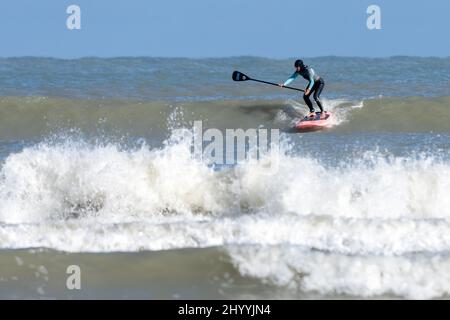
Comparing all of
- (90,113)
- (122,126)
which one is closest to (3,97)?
(90,113)

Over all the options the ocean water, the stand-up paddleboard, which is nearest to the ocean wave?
the ocean water

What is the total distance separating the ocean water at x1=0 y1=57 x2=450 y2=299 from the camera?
24.5ft

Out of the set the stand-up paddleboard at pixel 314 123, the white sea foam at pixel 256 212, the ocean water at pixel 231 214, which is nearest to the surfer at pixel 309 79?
the stand-up paddleboard at pixel 314 123

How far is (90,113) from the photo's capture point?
21047 mm

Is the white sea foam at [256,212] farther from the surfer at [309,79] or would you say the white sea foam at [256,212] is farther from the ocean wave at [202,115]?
the ocean wave at [202,115]

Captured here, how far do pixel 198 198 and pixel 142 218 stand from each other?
931mm

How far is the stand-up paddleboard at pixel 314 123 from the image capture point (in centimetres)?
1809

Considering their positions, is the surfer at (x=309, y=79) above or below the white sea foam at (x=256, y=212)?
above

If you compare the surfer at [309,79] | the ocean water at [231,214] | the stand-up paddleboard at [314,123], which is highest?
the surfer at [309,79]

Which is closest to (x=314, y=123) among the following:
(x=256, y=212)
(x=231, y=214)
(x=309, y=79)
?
(x=309, y=79)

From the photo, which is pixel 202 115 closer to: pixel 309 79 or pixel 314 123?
pixel 314 123

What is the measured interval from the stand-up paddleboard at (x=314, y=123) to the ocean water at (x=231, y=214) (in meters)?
0.24

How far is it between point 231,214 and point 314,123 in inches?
325

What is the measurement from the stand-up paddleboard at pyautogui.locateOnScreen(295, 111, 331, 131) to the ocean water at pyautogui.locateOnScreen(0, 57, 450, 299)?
0.80 ft
